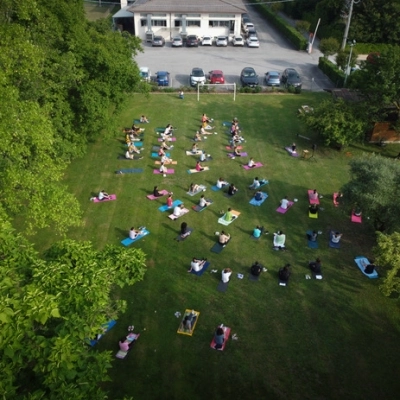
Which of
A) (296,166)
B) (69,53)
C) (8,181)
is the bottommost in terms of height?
(296,166)

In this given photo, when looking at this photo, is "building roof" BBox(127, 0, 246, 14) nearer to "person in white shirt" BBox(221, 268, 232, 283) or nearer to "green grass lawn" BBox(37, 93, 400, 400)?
"green grass lawn" BBox(37, 93, 400, 400)

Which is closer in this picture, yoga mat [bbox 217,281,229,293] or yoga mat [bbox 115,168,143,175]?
yoga mat [bbox 217,281,229,293]

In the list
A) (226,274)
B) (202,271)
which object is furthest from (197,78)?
(226,274)

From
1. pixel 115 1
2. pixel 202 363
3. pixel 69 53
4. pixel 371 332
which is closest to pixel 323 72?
pixel 69 53

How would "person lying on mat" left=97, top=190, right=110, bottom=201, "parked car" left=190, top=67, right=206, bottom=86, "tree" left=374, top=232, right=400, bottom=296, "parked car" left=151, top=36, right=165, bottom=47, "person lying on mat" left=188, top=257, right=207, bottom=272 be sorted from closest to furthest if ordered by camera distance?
"tree" left=374, top=232, right=400, bottom=296 < "person lying on mat" left=188, top=257, right=207, bottom=272 < "person lying on mat" left=97, top=190, right=110, bottom=201 < "parked car" left=190, top=67, right=206, bottom=86 < "parked car" left=151, top=36, right=165, bottom=47

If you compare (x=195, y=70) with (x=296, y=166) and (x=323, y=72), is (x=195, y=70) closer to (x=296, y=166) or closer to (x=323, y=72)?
(x=323, y=72)

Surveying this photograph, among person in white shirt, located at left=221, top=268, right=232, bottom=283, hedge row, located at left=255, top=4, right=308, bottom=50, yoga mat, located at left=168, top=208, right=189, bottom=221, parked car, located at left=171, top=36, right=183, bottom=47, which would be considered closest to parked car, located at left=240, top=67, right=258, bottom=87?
parked car, located at left=171, top=36, right=183, bottom=47

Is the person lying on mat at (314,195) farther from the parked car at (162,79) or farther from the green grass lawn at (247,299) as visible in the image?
the parked car at (162,79)
